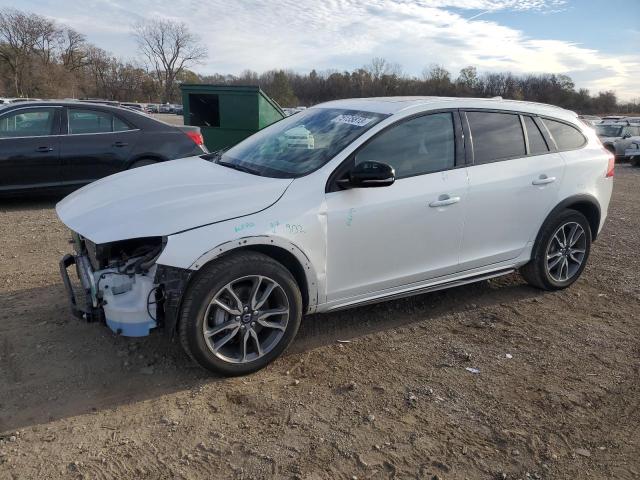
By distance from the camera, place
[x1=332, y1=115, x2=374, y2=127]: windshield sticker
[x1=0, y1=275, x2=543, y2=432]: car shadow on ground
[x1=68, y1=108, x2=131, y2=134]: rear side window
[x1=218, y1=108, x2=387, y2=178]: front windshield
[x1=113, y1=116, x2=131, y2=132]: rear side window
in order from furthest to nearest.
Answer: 1. [x1=113, y1=116, x2=131, y2=132]: rear side window
2. [x1=68, y1=108, x2=131, y2=134]: rear side window
3. [x1=332, y1=115, x2=374, y2=127]: windshield sticker
4. [x1=218, y1=108, x2=387, y2=178]: front windshield
5. [x1=0, y1=275, x2=543, y2=432]: car shadow on ground

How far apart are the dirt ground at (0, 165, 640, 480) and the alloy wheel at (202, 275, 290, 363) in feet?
0.60

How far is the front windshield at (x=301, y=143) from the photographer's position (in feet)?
12.0

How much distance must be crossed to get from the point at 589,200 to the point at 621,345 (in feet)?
4.75

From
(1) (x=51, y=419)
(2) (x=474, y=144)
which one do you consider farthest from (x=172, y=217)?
(2) (x=474, y=144)

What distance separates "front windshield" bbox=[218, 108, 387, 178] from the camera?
366 centimetres

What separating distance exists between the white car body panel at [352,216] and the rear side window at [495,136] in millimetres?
83

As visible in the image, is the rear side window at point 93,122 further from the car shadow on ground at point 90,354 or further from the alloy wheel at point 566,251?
the alloy wheel at point 566,251

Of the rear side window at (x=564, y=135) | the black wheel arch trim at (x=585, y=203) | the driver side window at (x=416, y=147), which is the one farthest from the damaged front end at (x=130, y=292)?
the rear side window at (x=564, y=135)

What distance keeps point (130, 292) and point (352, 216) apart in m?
1.47

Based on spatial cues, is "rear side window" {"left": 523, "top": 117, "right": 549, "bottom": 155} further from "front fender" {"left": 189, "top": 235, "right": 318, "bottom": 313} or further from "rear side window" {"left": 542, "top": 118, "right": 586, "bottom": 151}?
"front fender" {"left": 189, "top": 235, "right": 318, "bottom": 313}

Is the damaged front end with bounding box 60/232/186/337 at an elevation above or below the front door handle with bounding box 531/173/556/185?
below

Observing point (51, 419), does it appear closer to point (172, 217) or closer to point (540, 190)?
point (172, 217)

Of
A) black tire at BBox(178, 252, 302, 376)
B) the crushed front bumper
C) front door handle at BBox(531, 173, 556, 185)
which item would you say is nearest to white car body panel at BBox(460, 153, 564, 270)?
front door handle at BBox(531, 173, 556, 185)

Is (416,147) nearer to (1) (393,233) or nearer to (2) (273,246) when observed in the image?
(1) (393,233)
